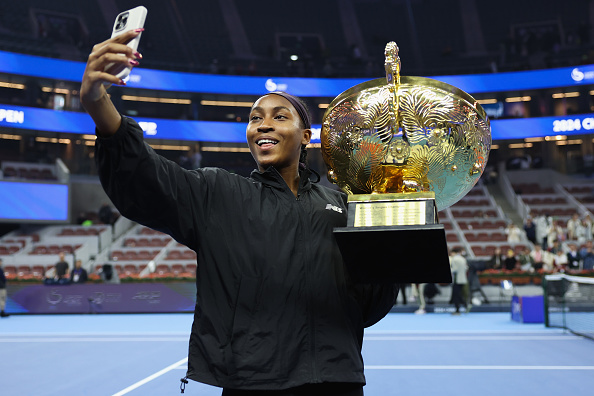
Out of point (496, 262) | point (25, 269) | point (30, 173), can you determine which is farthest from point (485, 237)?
point (30, 173)

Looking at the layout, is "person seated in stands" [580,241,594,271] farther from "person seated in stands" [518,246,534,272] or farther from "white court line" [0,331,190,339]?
"white court line" [0,331,190,339]

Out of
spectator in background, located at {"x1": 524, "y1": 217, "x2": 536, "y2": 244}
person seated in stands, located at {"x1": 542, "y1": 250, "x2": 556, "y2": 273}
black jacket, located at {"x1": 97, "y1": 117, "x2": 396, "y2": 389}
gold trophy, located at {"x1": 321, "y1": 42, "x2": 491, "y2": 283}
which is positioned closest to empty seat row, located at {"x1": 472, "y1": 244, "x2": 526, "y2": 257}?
spectator in background, located at {"x1": 524, "y1": 217, "x2": 536, "y2": 244}

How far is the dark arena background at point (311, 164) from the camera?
26.2ft

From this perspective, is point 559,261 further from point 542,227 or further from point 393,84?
point 393,84

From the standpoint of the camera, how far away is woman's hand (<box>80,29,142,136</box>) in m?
1.43

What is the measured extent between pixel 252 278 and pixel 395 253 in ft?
1.39

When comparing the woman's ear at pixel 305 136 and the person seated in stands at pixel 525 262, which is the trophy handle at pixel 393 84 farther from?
the person seated in stands at pixel 525 262

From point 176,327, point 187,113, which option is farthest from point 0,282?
point 187,113

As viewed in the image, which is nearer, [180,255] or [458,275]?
[458,275]

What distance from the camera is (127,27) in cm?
151

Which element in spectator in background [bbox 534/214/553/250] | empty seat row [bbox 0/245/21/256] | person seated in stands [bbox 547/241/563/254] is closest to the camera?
person seated in stands [bbox 547/241/563/254]

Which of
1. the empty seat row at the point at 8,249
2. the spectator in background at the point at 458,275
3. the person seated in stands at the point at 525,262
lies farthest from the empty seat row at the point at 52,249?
the person seated in stands at the point at 525,262

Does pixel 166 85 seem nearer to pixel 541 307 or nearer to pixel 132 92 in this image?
pixel 132 92

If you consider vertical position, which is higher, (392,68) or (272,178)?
(392,68)
